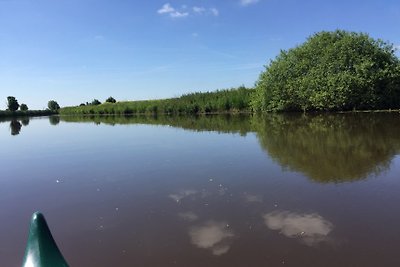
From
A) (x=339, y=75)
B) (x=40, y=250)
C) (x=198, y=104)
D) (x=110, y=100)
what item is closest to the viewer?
(x=40, y=250)

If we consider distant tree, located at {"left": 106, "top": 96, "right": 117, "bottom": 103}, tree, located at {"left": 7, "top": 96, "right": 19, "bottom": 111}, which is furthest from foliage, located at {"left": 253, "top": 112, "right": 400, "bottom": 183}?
tree, located at {"left": 7, "top": 96, "right": 19, "bottom": 111}

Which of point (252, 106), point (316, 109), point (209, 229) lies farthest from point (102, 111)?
point (209, 229)

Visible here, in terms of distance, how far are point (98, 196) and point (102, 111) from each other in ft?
240

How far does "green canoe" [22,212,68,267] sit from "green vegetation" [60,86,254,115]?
159 ft

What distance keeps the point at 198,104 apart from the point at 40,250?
53.6m

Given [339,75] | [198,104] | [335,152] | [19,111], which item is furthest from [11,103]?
[335,152]

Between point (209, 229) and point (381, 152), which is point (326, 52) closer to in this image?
point (381, 152)

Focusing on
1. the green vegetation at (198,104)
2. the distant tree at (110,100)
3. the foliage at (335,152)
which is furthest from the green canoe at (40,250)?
the distant tree at (110,100)

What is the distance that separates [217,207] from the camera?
273 inches

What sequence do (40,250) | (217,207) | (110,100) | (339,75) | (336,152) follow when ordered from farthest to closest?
1. (110,100)
2. (339,75)
3. (336,152)
4. (217,207)
5. (40,250)

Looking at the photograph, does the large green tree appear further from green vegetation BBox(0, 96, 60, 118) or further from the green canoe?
green vegetation BBox(0, 96, 60, 118)

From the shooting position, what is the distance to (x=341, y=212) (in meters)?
6.26

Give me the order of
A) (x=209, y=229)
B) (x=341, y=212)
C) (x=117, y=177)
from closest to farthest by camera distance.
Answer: (x=209, y=229) → (x=341, y=212) → (x=117, y=177)

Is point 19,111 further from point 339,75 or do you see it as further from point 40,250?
point 40,250
